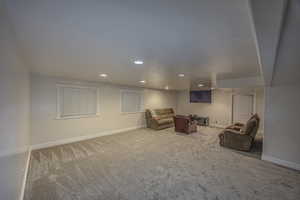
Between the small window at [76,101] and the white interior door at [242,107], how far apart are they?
6.75 meters

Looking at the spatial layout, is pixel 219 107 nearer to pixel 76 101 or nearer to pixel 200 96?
pixel 200 96

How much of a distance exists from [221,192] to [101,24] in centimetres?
290

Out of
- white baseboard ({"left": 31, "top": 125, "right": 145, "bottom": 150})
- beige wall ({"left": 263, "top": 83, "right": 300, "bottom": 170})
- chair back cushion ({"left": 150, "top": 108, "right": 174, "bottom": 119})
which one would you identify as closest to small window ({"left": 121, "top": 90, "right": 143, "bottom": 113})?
chair back cushion ({"left": 150, "top": 108, "right": 174, "bottom": 119})

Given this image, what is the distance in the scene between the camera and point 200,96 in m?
8.09

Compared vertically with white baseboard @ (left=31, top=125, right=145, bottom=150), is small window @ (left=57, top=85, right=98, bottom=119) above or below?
above

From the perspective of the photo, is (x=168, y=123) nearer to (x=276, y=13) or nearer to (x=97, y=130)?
(x=97, y=130)

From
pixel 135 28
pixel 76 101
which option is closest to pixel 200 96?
pixel 76 101

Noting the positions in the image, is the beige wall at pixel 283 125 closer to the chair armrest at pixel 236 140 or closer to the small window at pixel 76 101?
the chair armrest at pixel 236 140

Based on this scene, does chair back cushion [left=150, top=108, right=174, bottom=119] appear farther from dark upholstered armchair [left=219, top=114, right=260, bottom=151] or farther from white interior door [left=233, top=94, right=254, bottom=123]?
Answer: dark upholstered armchair [left=219, top=114, right=260, bottom=151]

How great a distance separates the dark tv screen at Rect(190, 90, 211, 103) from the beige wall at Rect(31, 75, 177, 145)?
3298 millimetres

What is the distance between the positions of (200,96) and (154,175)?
6454mm

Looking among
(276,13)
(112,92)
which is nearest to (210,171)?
(276,13)

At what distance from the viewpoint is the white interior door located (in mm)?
6441

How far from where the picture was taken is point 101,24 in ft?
4.17
